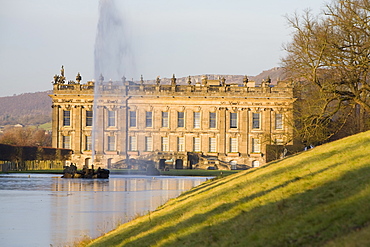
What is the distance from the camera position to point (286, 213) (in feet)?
39.5

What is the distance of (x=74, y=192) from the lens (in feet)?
121

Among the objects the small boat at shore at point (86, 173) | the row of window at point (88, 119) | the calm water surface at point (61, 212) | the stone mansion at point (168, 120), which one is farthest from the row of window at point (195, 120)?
the calm water surface at point (61, 212)

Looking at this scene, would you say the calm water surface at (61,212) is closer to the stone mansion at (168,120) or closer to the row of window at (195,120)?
the stone mansion at (168,120)

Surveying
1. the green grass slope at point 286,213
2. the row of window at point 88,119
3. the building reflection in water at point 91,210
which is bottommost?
the building reflection in water at point 91,210

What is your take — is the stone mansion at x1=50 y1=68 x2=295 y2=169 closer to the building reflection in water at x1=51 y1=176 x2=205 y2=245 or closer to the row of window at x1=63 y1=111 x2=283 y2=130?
the row of window at x1=63 y1=111 x2=283 y2=130

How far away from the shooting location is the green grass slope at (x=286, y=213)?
10.2 metres

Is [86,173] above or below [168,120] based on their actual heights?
below

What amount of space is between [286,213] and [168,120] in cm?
8689

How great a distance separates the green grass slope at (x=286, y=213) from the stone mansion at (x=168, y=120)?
78263 mm

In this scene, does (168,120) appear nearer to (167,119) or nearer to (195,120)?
(167,119)

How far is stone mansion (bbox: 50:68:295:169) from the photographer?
3834 inches

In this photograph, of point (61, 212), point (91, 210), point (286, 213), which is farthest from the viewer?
point (91, 210)

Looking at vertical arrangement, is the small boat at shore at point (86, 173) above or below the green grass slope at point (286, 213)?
below

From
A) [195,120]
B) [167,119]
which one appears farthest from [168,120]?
[195,120]
